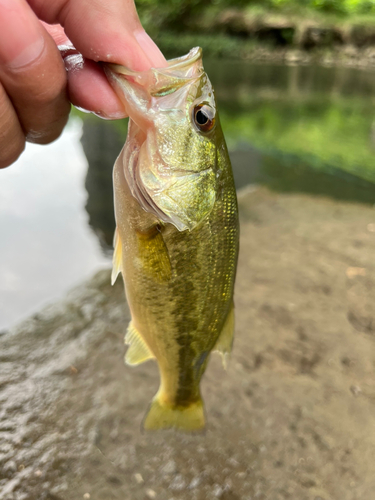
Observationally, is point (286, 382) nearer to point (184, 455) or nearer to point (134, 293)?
point (184, 455)

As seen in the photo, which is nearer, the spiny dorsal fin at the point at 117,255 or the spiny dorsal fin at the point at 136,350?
the spiny dorsal fin at the point at 117,255

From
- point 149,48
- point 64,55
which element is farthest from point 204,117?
point 64,55

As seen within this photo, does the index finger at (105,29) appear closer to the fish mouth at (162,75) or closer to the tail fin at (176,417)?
the fish mouth at (162,75)

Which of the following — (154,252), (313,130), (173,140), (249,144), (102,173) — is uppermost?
(173,140)

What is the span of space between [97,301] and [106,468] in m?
1.81

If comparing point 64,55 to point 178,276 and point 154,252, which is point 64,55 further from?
point 178,276

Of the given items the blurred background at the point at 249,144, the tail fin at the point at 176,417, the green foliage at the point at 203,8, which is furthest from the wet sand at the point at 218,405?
the green foliage at the point at 203,8

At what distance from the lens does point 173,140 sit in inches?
Result: 52.8

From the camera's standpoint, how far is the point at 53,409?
2828 mm

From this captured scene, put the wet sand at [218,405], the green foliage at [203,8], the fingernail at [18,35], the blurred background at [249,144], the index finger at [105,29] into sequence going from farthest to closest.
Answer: the green foliage at [203,8] < the blurred background at [249,144] < the wet sand at [218,405] < the index finger at [105,29] < the fingernail at [18,35]

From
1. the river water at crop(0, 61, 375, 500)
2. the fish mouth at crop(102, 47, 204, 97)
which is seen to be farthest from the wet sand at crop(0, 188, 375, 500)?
the fish mouth at crop(102, 47, 204, 97)

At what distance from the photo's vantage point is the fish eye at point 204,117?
4.49ft

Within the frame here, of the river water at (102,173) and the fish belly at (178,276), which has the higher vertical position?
the fish belly at (178,276)

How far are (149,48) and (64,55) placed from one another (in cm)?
34
